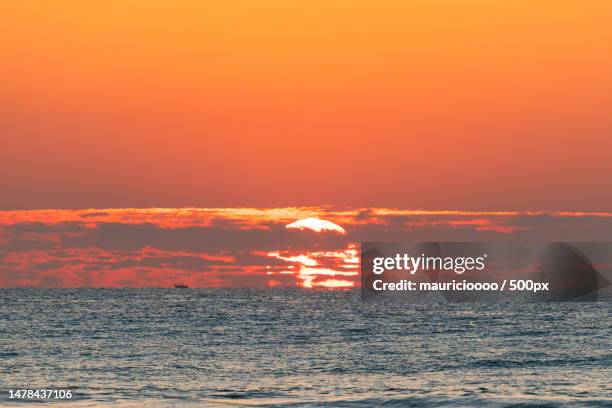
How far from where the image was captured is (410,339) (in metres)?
97.1

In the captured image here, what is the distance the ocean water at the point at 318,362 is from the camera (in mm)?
57250

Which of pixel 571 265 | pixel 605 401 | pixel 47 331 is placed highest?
pixel 571 265

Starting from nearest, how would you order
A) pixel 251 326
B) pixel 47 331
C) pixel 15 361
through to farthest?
pixel 15 361
pixel 47 331
pixel 251 326

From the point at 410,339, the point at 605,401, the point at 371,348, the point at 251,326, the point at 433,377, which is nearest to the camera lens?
the point at 605,401

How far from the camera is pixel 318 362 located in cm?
7581

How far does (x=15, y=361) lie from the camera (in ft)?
252

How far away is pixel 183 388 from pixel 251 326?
199 ft

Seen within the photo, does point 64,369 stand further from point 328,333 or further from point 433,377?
point 328,333

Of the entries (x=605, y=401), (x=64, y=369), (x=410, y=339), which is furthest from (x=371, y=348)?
(x=605, y=401)

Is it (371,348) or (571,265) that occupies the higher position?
(571,265)

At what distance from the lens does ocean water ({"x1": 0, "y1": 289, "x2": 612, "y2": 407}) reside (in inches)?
2254

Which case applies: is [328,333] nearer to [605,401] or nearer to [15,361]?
[15,361]

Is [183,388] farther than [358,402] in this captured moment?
Yes

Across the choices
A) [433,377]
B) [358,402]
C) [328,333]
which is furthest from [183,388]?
[328,333]
